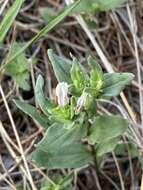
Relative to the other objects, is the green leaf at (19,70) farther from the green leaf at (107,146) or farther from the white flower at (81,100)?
the white flower at (81,100)

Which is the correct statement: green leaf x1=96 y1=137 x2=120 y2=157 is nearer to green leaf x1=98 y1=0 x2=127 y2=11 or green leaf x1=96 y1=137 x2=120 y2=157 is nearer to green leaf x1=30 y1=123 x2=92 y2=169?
green leaf x1=30 y1=123 x2=92 y2=169

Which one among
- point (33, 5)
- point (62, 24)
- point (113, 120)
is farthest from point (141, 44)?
point (113, 120)

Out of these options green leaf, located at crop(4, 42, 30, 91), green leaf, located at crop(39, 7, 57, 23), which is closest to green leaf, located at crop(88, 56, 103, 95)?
green leaf, located at crop(4, 42, 30, 91)

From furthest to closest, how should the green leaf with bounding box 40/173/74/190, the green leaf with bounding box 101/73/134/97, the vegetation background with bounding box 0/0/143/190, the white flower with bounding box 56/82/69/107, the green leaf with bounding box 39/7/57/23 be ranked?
the green leaf with bounding box 39/7/57/23
the vegetation background with bounding box 0/0/143/190
the green leaf with bounding box 40/173/74/190
the green leaf with bounding box 101/73/134/97
the white flower with bounding box 56/82/69/107

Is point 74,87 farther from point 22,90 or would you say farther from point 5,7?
point 5,7

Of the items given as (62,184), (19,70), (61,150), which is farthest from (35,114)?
(19,70)

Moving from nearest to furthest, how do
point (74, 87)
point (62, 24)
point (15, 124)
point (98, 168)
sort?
point (74, 87)
point (98, 168)
point (15, 124)
point (62, 24)

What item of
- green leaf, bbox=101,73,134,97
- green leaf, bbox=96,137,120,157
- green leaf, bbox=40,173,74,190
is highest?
green leaf, bbox=101,73,134,97
